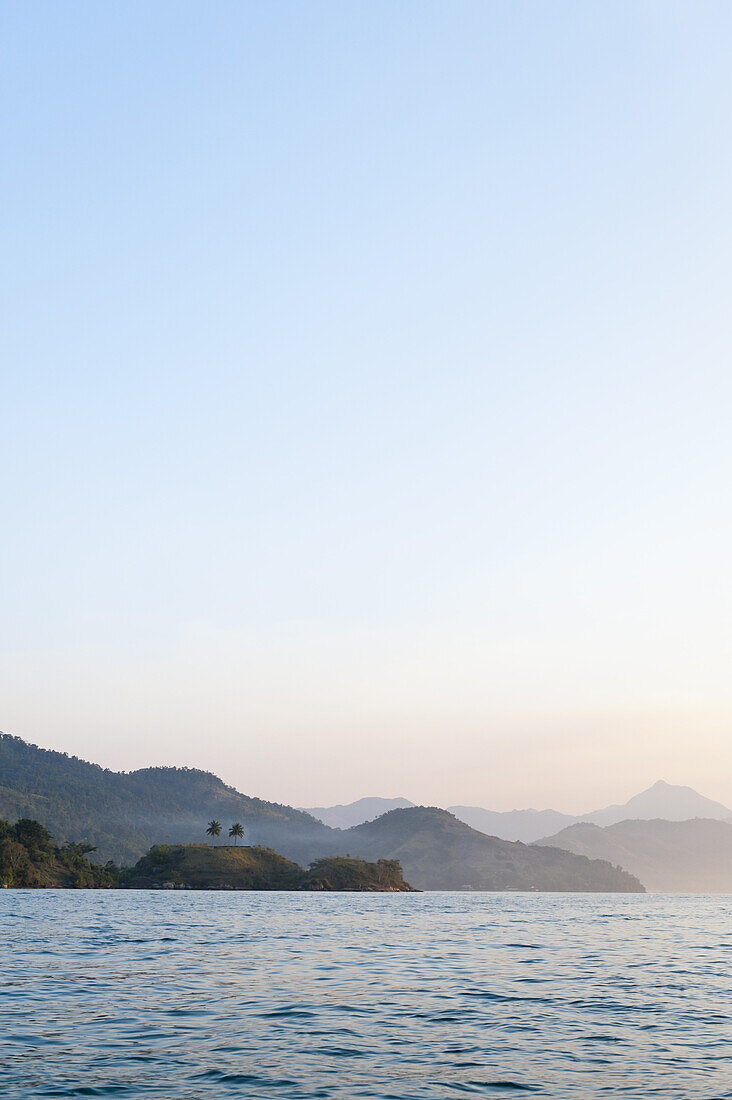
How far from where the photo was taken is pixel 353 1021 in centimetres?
3212

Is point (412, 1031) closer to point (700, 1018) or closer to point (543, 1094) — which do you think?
point (543, 1094)

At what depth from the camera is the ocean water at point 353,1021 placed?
73.4 feet

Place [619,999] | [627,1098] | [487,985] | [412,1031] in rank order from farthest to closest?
[487,985], [619,999], [412,1031], [627,1098]

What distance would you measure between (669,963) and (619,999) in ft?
75.1

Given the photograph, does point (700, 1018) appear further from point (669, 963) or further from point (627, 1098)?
point (669, 963)

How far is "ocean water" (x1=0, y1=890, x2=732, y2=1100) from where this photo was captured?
73.4 feet

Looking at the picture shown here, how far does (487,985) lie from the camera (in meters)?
44.0

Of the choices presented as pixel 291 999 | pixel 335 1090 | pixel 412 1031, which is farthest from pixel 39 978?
pixel 335 1090

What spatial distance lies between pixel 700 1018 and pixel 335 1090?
19340mm

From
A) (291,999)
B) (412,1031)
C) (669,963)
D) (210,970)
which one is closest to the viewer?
(412,1031)

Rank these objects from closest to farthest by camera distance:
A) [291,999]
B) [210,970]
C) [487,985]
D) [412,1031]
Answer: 1. [412,1031]
2. [291,999]
3. [487,985]
4. [210,970]

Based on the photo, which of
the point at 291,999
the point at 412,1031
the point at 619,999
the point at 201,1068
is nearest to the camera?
the point at 201,1068

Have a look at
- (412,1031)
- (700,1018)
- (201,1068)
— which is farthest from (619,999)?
(201,1068)

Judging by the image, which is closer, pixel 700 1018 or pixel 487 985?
pixel 700 1018
